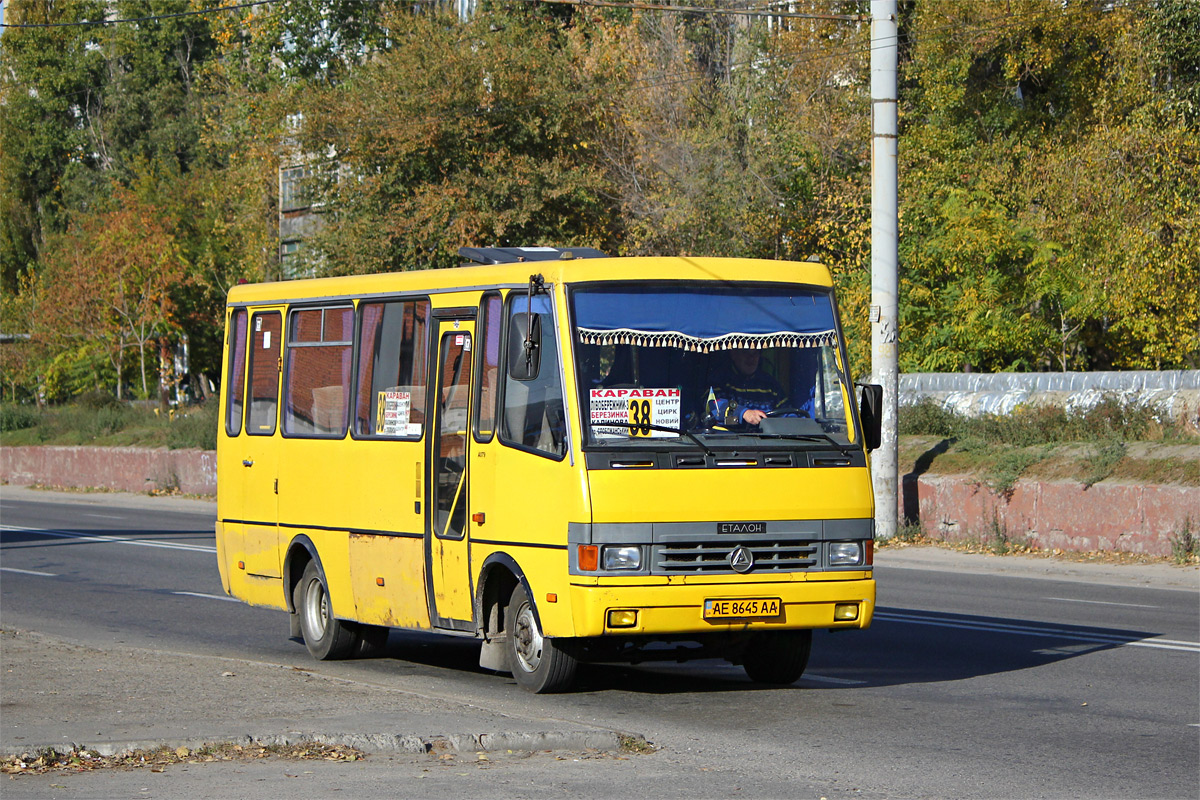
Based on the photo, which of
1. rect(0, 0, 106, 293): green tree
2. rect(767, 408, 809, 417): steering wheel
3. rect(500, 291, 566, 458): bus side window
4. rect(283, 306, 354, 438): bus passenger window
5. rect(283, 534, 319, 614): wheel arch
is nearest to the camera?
rect(500, 291, 566, 458): bus side window

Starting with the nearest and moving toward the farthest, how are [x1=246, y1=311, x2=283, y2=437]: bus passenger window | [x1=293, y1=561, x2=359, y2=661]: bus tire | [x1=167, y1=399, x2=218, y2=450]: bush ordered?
[x1=293, y1=561, x2=359, y2=661]: bus tire, [x1=246, y1=311, x2=283, y2=437]: bus passenger window, [x1=167, y1=399, x2=218, y2=450]: bush

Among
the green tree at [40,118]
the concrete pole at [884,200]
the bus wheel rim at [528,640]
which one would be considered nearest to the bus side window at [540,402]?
the bus wheel rim at [528,640]

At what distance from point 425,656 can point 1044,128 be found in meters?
28.8

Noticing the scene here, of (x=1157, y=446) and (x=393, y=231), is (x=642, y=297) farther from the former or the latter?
(x=393, y=231)

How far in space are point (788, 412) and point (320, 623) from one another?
4412 mm

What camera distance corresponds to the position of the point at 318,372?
12641 mm

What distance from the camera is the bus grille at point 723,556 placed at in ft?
31.9

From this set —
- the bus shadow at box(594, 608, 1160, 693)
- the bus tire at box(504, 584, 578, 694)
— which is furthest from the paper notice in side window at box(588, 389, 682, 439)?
the bus shadow at box(594, 608, 1160, 693)

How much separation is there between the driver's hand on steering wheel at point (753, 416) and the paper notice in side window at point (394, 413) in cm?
246

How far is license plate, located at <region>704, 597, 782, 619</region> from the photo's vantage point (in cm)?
974

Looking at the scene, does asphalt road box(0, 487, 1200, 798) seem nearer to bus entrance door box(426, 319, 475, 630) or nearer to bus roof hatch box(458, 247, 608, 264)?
bus entrance door box(426, 319, 475, 630)

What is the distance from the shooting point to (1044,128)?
124 ft

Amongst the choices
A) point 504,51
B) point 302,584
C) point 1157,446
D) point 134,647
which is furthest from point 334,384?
point 504,51

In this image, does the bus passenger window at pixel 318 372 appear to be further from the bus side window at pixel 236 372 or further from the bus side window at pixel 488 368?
the bus side window at pixel 488 368
